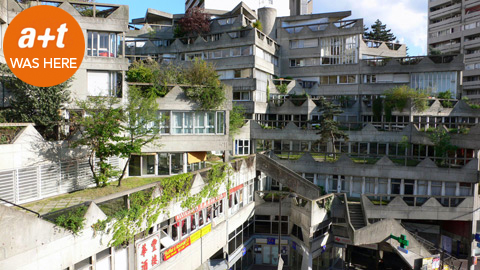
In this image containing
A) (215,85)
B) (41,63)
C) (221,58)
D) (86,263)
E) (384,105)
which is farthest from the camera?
(221,58)

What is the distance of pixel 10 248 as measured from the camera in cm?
1073

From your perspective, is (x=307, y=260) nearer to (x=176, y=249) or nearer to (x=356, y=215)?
(x=356, y=215)

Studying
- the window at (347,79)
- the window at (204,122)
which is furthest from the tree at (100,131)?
the window at (347,79)

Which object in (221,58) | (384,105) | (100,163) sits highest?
(221,58)

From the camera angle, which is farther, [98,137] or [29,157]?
[98,137]

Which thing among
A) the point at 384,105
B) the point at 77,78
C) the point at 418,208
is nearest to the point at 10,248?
the point at 77,78

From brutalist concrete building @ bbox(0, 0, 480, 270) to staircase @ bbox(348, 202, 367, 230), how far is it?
0.12 meters

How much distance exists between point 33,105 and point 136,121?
5493 millimetres

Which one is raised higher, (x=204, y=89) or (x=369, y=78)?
(x=369, y=78)

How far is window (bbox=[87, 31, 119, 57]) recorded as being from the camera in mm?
21391

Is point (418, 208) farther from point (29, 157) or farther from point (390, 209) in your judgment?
point (29, 157)

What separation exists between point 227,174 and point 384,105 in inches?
774

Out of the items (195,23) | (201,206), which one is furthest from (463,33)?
(201,206)

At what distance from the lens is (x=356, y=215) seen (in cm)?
2614
